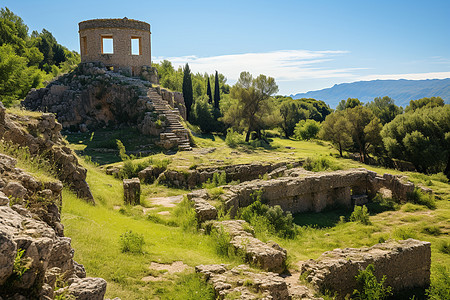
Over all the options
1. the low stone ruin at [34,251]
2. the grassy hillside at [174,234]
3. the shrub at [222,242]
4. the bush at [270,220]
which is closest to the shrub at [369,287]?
the grassy hillside at [174,234]

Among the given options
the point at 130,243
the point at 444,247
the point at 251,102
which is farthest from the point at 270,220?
the point at 251,102

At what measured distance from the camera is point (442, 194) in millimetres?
16812

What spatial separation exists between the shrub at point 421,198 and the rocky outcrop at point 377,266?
6.98 meters

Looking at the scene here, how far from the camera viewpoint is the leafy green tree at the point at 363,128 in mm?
34000

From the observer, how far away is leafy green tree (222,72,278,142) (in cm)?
3394

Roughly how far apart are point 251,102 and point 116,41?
13344 mm

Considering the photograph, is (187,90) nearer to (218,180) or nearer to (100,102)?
(100,102)

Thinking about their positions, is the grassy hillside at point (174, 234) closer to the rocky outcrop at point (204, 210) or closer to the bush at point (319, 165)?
the rocky outcrop at point (204, 210)

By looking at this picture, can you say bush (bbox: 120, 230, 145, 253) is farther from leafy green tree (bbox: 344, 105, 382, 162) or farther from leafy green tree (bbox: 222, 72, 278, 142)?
leafy green tree (bbox: 344, 105, 382, 162)

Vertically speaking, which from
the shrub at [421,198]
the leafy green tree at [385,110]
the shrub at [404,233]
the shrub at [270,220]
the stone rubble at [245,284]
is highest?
the leafy green tree at [385,110]

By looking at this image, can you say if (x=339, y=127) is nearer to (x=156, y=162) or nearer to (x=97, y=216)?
(x=156, y=162)

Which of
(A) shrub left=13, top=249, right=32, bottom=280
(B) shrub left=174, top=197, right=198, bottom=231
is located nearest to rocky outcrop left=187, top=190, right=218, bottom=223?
(B) shrub left=174, top=197, right=198, bottom=231

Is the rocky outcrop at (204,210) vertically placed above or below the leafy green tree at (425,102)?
below

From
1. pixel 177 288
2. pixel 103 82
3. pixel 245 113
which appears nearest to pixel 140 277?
pixel 177 288
